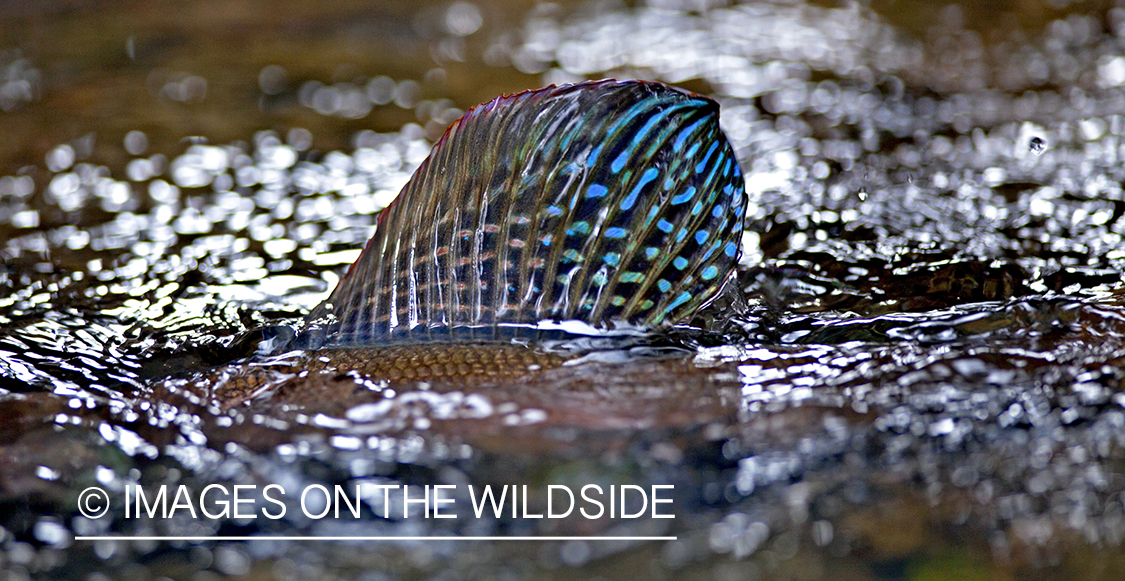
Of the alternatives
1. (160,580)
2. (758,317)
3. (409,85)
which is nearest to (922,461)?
(758,317)

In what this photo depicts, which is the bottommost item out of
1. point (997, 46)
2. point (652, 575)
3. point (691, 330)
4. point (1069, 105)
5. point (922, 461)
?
point (652, 575)

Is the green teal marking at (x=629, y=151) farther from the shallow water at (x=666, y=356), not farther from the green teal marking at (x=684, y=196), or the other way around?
the shallow water at (x=666, y=356)

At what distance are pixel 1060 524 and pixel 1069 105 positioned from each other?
177 cm

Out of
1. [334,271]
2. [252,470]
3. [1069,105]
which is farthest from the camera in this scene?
[1069,105]

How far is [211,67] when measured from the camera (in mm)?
3406

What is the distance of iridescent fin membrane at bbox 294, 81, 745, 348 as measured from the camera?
1.72 meters

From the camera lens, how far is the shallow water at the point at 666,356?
1469 millimetres

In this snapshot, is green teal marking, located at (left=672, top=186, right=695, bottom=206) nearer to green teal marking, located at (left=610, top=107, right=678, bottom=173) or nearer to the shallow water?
green teal marking, located at (left=610, top=107, right=678, bottom=173)

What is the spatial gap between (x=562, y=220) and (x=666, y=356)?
30cm

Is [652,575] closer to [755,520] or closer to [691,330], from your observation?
[755,520]

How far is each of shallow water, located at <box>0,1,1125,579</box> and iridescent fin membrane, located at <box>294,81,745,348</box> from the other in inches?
4.8

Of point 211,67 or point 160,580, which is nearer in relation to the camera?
point 160,580

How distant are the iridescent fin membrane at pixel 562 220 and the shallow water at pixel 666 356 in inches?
4.8

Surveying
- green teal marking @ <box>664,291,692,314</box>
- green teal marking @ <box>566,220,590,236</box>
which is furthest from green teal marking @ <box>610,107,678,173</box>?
green teal marking @ <box>664,291,692,314</box>
